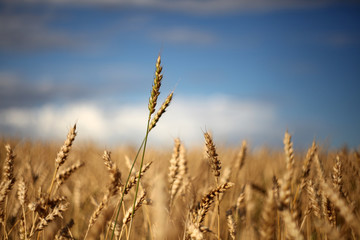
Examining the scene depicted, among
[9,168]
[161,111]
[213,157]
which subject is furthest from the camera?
[9,168]

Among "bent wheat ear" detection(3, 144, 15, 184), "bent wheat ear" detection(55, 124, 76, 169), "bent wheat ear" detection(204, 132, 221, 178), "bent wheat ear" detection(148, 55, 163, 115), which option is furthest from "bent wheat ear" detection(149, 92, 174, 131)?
"bent wheat ear" detection(3, 144, 15, 184)

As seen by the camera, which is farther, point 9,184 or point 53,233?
point 53,233

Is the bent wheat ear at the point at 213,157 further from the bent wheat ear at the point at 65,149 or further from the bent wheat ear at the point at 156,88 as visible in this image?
the bent wheat ear at the point at 65,149

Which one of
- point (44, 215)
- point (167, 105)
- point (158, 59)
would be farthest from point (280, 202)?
point (44, 215)

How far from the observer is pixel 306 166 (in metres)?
1.66

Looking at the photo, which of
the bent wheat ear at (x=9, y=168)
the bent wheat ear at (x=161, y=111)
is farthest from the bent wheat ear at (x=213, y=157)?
the bent wheat ear at (x=9, y=168)

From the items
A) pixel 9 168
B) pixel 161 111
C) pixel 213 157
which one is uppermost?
pixel 161 111

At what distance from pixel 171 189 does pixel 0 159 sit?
272 cm

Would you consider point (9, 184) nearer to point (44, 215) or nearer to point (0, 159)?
point (44, 215)

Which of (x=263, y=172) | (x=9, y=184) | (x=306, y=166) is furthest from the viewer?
(x=263, y=172)

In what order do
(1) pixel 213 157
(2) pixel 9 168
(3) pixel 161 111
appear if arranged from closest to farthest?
(3) pixel 161 111 → (1) pixel 213 157 → (2) pixel 9 168

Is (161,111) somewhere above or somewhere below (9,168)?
above

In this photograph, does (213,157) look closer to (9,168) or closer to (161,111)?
(161,111)

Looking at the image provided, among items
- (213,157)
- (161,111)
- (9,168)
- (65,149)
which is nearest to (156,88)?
(161,111)
